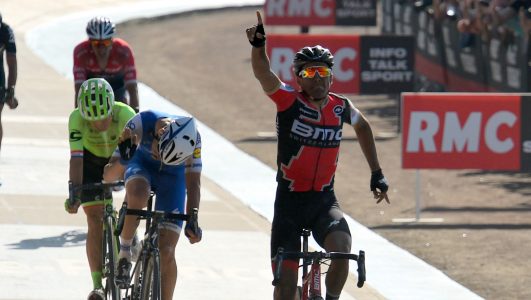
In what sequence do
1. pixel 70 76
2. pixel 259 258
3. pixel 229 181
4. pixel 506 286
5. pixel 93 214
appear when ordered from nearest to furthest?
pixel 93 214, pixel 506 286, pixel 259 258, pixel 229 181, pixel 70 76

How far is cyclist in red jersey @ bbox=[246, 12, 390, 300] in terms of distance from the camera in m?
9.84

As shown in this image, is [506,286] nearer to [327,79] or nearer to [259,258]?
[259,258]

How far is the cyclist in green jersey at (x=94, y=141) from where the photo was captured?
37.9ft

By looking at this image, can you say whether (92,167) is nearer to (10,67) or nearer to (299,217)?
(299,217)

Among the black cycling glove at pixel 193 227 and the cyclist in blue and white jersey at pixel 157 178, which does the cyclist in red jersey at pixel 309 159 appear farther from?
the cyclist in blue and white jersey at pixel 157 178

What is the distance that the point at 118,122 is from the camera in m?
A: 12.0

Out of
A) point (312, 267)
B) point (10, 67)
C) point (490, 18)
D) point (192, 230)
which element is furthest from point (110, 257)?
point (490, 18)

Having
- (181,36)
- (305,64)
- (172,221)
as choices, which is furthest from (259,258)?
(181,36)

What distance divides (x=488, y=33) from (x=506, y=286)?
10097 millimetres

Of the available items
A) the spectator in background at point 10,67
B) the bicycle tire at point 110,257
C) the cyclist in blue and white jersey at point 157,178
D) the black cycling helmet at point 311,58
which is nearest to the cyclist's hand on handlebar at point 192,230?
the cyclist in blue and white jersey at point 157,178

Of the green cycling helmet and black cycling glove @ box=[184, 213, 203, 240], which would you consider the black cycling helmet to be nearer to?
black cycling glove @ box=[184, 213, 203, 240]

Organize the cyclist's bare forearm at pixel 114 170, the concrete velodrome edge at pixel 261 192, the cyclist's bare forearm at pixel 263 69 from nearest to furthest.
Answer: the cyclist's bare forearm at pixel 263 69 → the cyclist's bare forearm at pixel 114 170 → the concrete velodrome edge at pixel 261 192

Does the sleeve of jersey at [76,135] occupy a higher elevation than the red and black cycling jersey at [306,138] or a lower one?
lower

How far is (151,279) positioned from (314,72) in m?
1.70
